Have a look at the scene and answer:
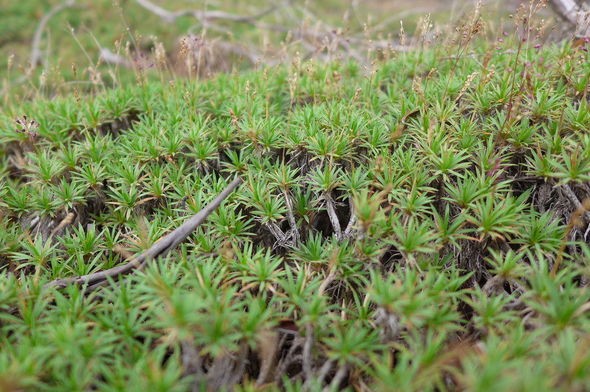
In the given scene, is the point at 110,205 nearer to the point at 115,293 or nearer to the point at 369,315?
the point at 115,293

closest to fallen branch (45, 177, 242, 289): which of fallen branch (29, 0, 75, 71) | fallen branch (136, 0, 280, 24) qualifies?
fallen branch (29, 0, 75, 71)

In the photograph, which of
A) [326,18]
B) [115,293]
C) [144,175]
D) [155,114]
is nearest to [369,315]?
[115,293]

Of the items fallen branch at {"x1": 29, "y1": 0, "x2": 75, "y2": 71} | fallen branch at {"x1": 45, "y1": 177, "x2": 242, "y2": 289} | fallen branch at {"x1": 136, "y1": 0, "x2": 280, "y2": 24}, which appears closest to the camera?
fallen branch at {"x1": 45, "y1": 177, "x2": 242, "y2": 289}

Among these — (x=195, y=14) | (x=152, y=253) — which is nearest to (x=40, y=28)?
(x=195, y=14)

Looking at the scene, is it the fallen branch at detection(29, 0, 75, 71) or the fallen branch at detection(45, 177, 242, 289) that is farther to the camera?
the fallen branch at detection(29, 0, 75, 71)

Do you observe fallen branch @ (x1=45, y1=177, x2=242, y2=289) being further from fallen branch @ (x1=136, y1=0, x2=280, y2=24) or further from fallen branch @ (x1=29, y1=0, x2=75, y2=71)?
fallen branch @ (x1=136, y1=0, x2=280, y2=24)

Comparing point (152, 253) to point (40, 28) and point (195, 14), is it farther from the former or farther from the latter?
point (40, 28)

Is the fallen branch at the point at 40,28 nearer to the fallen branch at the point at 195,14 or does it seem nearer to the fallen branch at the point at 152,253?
the fallen branch at the point at 195,14

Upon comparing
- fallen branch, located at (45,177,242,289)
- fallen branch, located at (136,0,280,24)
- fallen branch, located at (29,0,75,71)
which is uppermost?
fallen branch, located at (29,0,75,71)
